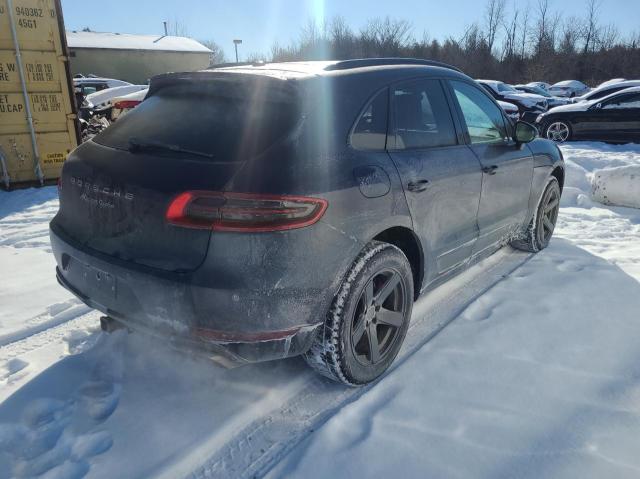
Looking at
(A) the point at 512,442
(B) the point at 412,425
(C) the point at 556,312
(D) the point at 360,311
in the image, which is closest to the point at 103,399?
(D) the point at 360,311

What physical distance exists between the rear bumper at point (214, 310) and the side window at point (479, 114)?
1.79 m

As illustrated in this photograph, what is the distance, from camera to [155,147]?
2.31m

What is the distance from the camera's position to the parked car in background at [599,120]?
11508mm

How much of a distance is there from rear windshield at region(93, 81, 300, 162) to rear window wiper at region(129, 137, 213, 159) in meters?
0.01

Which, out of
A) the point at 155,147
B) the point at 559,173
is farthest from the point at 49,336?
the point at 559,173

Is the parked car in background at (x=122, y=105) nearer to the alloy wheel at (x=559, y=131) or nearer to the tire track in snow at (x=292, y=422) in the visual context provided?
the tire track in snow at (x=292, y=422)

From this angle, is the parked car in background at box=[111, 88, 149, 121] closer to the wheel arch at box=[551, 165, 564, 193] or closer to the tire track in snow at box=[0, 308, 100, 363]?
the tire track in snow at box=[0, 308, 100, 363]

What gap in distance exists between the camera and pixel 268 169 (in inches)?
80.0

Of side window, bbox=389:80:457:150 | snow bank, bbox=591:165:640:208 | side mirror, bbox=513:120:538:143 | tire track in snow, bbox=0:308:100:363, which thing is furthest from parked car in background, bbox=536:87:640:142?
tire track in snow, bbox=0:308:100:363

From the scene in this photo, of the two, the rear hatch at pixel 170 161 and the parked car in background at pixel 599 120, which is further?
the parked car in background at pixel 599 120

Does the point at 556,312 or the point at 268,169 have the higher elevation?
the point at 268,169

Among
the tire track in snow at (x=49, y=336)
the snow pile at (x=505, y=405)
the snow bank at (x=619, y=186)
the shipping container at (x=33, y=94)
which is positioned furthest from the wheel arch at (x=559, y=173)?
the shipping container at (x=33, y=94)

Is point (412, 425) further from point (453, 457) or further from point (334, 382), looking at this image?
point (334, 382)

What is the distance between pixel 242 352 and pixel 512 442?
126cm
